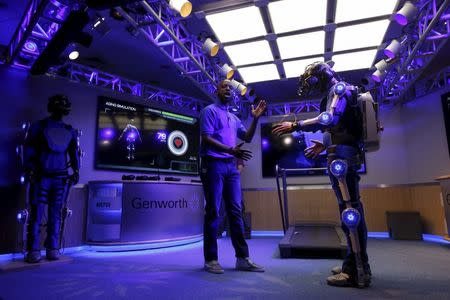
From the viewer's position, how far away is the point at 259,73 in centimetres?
591

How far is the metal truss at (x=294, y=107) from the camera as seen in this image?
7176 millimetres

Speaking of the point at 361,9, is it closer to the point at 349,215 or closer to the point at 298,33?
the point at 298,33

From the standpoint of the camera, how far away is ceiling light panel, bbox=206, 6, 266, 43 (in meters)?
4.08

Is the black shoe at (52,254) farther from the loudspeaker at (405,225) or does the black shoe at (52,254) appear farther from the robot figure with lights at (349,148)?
the loudspeaker at (405,225)

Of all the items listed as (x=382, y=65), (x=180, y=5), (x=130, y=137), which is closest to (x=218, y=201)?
(x=180, y=5)

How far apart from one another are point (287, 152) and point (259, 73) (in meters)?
2.12

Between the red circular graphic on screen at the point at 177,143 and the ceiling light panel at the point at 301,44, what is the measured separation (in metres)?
2.57

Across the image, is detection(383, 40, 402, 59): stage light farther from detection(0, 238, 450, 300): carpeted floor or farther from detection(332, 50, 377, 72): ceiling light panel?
detection(0, 238, 450, 300): carpeted floor

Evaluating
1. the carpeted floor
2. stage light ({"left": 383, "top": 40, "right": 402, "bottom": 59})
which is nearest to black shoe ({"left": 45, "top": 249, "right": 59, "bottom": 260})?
the carpeted floor

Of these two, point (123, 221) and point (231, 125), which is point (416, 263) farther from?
point (123, 221)

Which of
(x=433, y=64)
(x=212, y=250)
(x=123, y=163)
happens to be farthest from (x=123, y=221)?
(x=433, y=64)

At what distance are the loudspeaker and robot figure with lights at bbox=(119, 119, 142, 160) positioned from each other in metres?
4.90

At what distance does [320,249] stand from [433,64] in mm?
4407

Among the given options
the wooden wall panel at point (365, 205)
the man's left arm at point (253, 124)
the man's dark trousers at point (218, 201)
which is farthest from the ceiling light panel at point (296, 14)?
the wooden wall panel at point (365, 205)
